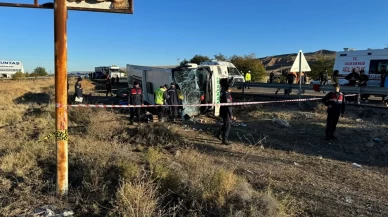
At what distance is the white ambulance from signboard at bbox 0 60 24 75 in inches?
2719

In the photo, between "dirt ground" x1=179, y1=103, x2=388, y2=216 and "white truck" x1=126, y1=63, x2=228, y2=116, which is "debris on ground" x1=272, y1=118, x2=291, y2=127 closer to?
"dirt ground" x1=179, y1=103, x2=388, y2=216

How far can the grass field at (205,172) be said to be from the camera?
416 centimetres

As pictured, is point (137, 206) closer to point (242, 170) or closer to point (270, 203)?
point (270, 203)

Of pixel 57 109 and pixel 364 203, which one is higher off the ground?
pixel 57 109

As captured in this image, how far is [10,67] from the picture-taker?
69.8 meters

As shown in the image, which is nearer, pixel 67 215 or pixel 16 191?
pixel 67 215

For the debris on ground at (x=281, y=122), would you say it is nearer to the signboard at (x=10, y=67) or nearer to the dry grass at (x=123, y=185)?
the dry grass at (x=123, y=185)

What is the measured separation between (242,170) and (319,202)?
1.79 meters

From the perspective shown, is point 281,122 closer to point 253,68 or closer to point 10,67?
point 253,68

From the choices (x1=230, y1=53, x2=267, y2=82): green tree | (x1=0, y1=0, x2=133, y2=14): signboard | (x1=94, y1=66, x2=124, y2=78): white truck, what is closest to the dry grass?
(x1=0, y1=0, x2=133, y2=14): signboard

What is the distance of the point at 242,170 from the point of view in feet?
20.8

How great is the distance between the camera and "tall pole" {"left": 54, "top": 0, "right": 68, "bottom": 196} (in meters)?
4.44

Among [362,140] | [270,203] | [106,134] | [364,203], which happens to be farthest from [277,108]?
[270,203]

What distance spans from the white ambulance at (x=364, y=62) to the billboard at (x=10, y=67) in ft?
227
